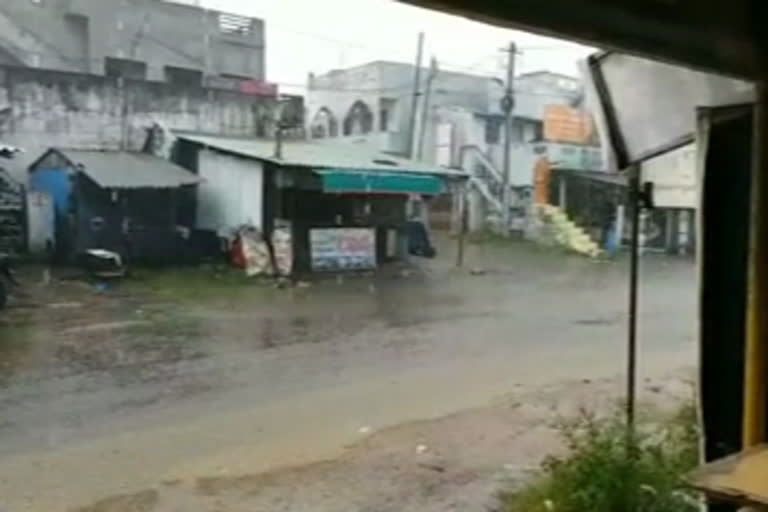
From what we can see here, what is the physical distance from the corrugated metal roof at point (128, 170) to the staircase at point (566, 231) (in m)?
10.8

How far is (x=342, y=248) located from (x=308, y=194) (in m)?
1.28

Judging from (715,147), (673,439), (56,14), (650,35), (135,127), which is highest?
(56,14)

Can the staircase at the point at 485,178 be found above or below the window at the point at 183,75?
below

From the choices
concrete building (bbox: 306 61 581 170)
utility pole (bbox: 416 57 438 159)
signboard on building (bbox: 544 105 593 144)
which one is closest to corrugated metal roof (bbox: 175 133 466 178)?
concrete building (bbox: 306 61 581 170)

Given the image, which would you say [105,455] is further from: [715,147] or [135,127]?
[135,127]

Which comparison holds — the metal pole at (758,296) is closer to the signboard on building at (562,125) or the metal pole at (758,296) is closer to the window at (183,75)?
the window at (183,75)

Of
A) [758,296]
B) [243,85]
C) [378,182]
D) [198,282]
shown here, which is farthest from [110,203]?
[758,296]

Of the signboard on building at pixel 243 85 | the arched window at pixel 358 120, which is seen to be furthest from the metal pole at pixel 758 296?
the arched window at pixel 358 120

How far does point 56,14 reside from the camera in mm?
22656

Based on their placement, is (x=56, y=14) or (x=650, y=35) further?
(x=56, y=14)

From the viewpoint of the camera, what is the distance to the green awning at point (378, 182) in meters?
17.1

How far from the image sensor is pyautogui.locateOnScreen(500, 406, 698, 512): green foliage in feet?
11.5

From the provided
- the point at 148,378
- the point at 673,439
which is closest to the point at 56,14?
the point at 148,378

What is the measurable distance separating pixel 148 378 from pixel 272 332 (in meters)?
2.93
